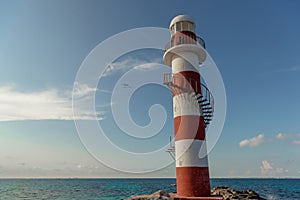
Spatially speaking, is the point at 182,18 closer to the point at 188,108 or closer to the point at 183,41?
the point at 183,41

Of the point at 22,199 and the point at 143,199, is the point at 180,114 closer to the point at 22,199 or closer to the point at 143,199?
the point at 143,199

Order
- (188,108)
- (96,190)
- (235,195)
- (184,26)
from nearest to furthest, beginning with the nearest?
(188,108) < (184,26) < (235,195) < (96,190)

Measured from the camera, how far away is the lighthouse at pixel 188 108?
13.3 metres

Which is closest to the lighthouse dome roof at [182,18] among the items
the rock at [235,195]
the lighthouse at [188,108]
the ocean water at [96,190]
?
the lighthouse at [188,108]


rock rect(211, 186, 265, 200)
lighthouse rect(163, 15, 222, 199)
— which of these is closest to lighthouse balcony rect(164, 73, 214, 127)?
lighthouse rect(163, 15, 222, 199)

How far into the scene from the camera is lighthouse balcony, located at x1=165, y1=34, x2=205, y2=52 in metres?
15.3

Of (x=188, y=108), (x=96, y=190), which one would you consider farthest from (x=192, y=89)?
(x=96, y=190)

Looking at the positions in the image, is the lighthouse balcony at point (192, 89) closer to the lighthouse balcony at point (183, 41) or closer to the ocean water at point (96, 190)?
the lighthouse balcony at point (183, 41)

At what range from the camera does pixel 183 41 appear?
50.1 ft

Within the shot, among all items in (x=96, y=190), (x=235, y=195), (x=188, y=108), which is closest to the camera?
(x=188, y=108)

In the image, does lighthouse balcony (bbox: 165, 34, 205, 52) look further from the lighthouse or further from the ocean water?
the ocean water

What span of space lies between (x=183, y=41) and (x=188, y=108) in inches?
178

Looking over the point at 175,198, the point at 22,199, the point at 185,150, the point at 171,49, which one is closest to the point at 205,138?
the point at 185,150

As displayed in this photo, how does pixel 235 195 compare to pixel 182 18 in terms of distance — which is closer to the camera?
pixel 182 18
